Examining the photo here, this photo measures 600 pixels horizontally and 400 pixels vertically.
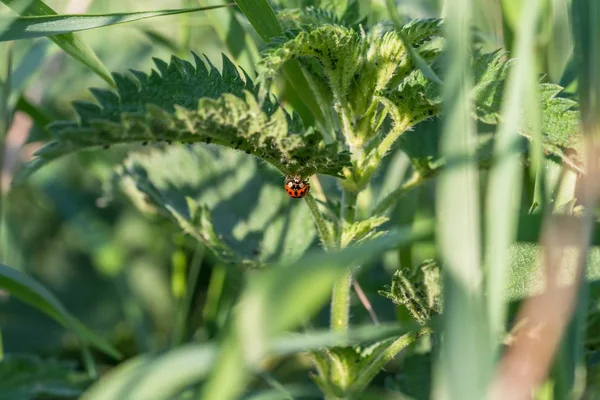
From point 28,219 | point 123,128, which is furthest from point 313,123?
point 28,219

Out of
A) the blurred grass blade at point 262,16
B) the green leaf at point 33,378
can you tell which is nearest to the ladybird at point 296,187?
the blurred grass blade at point 262,16

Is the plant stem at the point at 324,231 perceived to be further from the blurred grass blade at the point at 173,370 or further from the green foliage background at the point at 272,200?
the blurred grass blade at the point at 173,370

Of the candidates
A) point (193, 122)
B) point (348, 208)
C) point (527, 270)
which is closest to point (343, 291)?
point (348, 208)

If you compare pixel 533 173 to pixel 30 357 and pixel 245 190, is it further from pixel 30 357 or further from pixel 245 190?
pixel 30 357

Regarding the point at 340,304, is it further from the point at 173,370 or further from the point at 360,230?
the point at 173,370

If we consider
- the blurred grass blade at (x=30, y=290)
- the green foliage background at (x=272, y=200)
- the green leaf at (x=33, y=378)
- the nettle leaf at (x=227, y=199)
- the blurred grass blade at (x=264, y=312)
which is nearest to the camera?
the blurred grass blade at (x=264, y=312)

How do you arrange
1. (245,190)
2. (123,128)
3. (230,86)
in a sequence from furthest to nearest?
(245,190) < (230,86) < (123,128)
